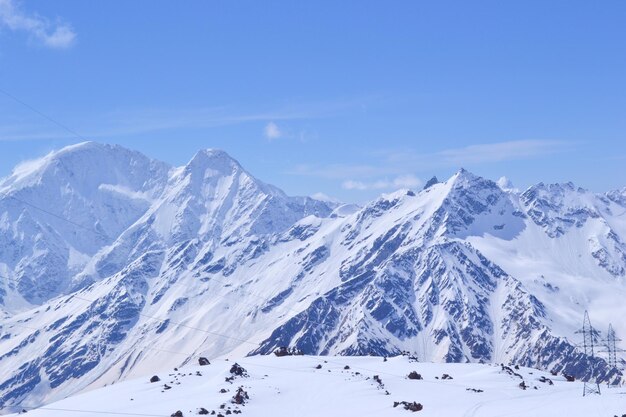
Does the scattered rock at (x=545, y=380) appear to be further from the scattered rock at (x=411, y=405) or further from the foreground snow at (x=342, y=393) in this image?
the scattered rock at (x=411, y=405)

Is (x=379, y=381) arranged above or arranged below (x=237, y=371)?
below

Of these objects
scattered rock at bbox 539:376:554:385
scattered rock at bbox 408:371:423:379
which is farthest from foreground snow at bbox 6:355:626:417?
scattered rock at bbox 408:371:423:379

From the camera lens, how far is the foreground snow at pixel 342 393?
92.2 metres

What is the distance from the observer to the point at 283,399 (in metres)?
104

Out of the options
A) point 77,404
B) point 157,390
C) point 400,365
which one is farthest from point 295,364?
point 77,404

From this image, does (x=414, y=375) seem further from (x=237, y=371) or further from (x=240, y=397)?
(x=240, y=397)

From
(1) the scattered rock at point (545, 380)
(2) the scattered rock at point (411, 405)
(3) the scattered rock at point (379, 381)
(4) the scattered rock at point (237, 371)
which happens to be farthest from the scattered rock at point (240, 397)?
(1) the scattered rock at point (545, 380)

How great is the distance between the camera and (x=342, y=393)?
10625 cm

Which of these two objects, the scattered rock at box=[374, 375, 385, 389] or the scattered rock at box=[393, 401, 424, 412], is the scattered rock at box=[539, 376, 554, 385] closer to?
the scattered rock at box=[374, 375, 385, 389]

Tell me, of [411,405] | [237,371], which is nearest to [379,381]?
[411,405]

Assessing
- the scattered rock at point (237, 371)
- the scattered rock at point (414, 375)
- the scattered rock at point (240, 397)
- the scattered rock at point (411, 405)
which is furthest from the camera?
the scattered rock at point (414, 375)

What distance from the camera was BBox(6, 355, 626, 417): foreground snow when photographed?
9225 centimetres

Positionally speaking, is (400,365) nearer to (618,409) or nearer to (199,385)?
(199,385)

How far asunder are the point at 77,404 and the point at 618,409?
71894 millimetres
